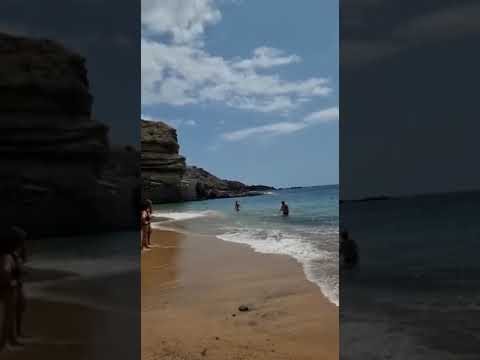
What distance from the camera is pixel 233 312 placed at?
499 centimetres

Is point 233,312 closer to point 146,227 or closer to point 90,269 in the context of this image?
point 90,269

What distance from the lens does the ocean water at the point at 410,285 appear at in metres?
2.78

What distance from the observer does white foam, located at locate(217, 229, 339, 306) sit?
622 centimetres

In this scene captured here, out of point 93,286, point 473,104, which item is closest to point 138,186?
point 93,286

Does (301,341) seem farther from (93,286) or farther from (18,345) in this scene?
(18,345)

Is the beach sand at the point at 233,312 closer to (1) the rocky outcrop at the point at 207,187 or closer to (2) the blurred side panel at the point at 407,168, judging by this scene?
(2) the blurred side panel at the point at 407,168

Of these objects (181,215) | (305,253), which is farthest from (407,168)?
(181,215)

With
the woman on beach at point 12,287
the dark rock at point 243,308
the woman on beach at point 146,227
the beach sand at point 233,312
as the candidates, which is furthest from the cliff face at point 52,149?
the woman on beach at point 146,227

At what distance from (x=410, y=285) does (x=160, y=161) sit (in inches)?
1128

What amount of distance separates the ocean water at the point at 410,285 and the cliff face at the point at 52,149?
167cm

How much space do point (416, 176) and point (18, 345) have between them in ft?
9.00

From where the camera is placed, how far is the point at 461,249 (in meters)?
3.18

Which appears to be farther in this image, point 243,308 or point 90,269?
point 243,308

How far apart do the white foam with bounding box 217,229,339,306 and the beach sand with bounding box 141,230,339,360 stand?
0.19 metres
